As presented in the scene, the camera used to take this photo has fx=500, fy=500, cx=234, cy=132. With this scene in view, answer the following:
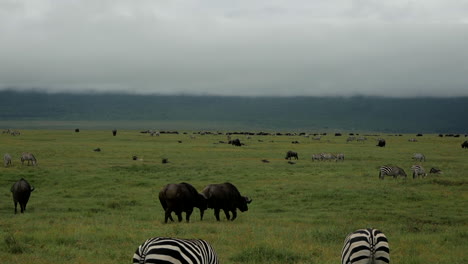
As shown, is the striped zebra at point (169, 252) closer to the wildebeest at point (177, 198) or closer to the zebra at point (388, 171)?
the wildebeest at point (177, 198)

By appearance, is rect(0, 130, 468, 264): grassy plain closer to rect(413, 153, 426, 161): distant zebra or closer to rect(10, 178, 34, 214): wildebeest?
rect(10, 178, 34, 214): wildebeest

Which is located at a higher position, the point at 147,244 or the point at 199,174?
the point at 147,244

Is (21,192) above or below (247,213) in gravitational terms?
above

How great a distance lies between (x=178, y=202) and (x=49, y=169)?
72.5ft

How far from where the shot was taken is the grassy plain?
14.8m

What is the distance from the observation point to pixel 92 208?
26.1m

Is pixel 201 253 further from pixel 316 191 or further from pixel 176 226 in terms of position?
pixel 316 191

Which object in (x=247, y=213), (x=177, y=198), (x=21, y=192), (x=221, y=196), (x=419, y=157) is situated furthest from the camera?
(x=419, y=157)

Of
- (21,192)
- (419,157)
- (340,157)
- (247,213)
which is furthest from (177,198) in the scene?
(419,157)

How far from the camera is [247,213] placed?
83.6ft

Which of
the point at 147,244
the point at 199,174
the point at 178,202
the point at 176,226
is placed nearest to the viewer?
the point at 147,244

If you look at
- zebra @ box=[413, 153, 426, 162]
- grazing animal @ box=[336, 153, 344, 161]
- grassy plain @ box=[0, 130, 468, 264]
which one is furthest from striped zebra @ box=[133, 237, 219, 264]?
zebra @ box=[413, 153, 426, 162]

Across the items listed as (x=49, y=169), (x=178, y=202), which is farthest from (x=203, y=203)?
(x=49, y=169)

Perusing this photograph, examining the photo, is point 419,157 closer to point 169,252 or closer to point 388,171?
point 388,171
